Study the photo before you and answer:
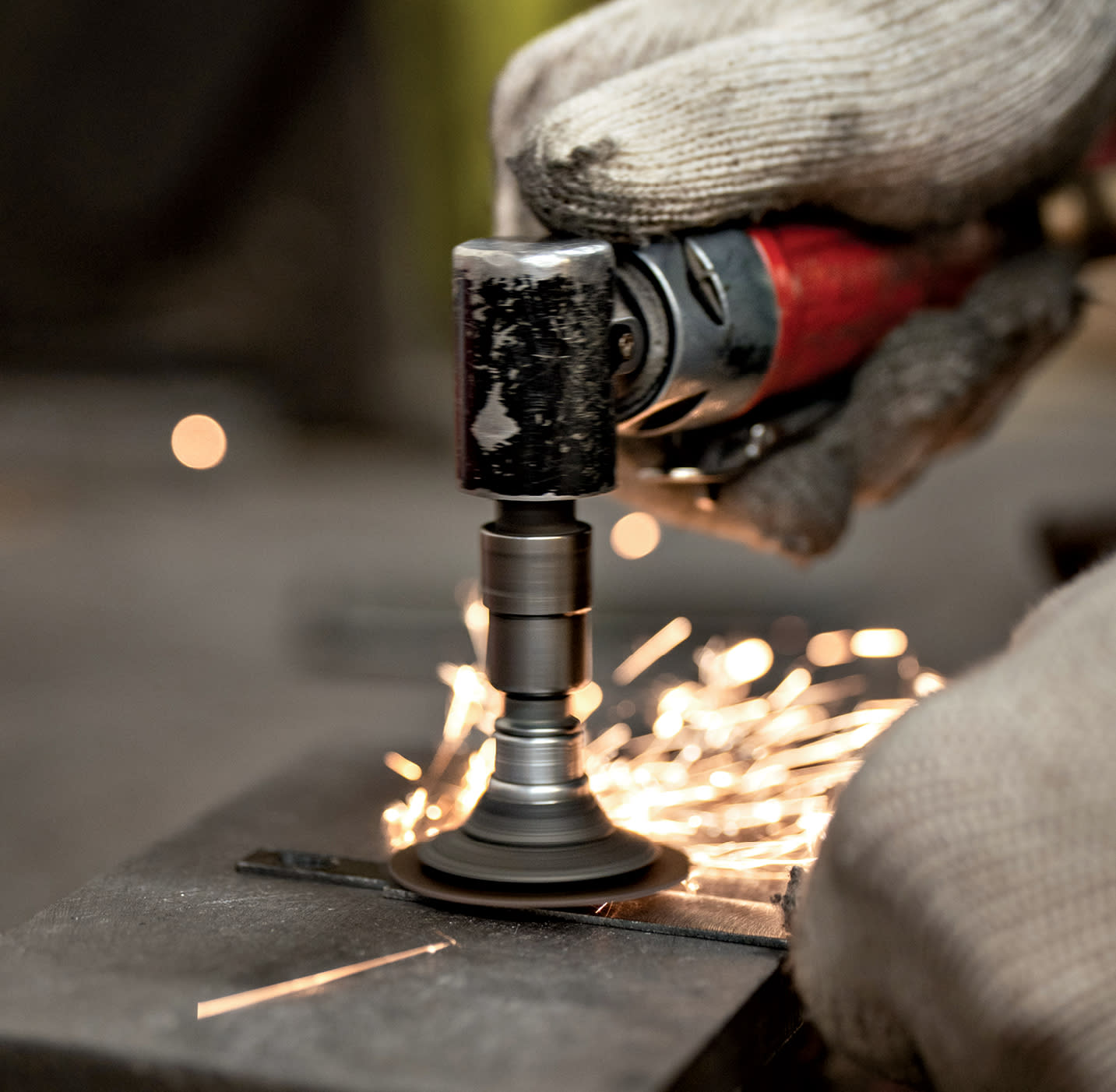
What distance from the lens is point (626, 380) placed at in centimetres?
91

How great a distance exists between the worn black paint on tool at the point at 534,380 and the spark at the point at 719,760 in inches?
6.1

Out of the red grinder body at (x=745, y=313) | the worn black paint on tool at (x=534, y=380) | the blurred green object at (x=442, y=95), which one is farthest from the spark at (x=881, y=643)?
the blurred green object at (x=442, y=95)

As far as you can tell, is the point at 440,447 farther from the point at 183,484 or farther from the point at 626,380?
the point at 626,380

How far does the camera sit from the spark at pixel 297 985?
70 cm

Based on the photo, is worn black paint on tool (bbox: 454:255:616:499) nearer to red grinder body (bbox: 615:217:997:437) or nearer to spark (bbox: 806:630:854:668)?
red grinder body (bbox: 615:217:997:437)

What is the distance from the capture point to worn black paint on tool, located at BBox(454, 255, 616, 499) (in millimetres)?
804

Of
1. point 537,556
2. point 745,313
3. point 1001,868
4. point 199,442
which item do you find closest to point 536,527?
point 537,556

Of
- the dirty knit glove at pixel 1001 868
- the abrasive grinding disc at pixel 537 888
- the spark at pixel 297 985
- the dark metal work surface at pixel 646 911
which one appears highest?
the dirty knit glove at pixel 1001 868

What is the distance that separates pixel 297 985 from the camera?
29.0 inches

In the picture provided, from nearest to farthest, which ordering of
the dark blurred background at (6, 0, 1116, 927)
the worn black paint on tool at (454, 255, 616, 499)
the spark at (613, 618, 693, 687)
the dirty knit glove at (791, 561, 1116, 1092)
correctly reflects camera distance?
the dirty knit glove at (791, 561, 1116, 1092) → the worn black paint on tool at (454, 255, 616, 499) → the spark at (613, 618, 693, 687) → the dark blurred background at (6, 0, 1116, 927)

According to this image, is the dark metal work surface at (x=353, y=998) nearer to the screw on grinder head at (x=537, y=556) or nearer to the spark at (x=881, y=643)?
the screw on grinder head at (x=537, y=556)

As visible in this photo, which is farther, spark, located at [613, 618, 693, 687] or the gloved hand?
spark, located at [613, 618, 693, 687]

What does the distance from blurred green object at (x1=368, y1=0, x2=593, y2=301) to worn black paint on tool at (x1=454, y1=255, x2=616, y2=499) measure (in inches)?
123

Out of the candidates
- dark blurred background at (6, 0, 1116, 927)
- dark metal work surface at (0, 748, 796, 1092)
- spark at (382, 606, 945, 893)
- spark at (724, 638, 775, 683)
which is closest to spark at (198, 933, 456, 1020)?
dark metal work surface at (0, 748, 796, 1092)
